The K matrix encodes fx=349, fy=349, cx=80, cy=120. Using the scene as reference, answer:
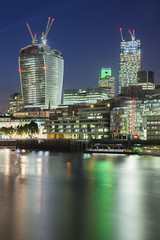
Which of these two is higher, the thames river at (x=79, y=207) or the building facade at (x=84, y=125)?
the building facade at (x=84, y=125)

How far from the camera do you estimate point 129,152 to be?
344 ft

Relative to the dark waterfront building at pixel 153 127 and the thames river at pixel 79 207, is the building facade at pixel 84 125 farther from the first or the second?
the thames river at pixel 79 207

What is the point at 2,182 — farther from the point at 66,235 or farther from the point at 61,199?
the point at 66,235

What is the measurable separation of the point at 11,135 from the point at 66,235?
176724 millimetres

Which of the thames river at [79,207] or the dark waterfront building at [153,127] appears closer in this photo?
the thames river at [79,207]

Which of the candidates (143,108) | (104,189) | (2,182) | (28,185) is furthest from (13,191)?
(143,108)

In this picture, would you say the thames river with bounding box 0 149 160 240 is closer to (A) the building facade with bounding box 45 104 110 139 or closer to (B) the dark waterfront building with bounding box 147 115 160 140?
(B) the dark waterfront building with bounding box 147 115 160 140

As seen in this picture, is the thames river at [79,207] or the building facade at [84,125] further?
the building facade at [84,125]

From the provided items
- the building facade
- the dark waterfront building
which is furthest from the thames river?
the building facade

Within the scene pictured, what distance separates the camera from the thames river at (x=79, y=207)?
23250mm

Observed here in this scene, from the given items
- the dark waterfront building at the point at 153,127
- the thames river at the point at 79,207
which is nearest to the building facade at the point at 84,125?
the dark waterfront building at the point at 153,127

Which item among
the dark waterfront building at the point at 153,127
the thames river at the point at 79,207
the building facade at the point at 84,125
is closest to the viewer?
the thames river at the point at 79,207

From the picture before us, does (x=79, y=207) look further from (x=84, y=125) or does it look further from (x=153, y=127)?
(x=84, y=125)

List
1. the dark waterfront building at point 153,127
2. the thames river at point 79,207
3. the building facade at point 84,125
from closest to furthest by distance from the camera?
the thames river at point 79,207, the dark waterfront building at point 153,127, the building facade at point 84,125
